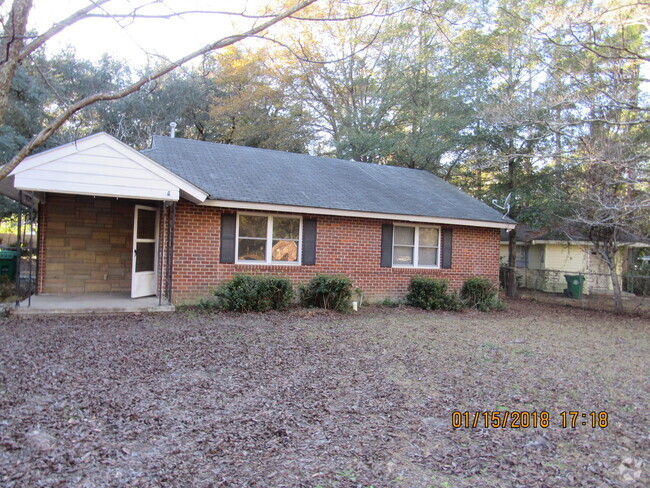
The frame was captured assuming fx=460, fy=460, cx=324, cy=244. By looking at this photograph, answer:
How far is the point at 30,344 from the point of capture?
6543mm

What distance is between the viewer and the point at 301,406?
→ 14.9ft

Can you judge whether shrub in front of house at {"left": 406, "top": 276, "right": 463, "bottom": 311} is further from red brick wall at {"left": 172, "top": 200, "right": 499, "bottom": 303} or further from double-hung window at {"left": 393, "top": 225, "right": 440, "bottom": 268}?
double-hung window at {"left": 393, "top": 225, "right": 440, "bottom": 268}

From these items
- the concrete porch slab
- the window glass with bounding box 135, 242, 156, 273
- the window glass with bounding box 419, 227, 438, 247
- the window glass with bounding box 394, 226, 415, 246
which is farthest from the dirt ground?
the window glass with bounding box 419, 227, 438, 247

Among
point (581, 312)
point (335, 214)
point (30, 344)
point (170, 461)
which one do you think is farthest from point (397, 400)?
point (581, 312)

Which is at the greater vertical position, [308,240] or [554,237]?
[554,237]

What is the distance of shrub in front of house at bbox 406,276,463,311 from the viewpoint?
11.9m

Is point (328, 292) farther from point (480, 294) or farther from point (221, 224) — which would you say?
point (480, 294)

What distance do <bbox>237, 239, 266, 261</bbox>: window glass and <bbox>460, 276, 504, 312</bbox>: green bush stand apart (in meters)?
5.73

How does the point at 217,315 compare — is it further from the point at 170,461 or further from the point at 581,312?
the point at 581,312

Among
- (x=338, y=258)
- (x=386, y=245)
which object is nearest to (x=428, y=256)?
(x=386, y=245)

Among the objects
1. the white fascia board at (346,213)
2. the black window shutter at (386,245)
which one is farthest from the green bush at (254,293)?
the black window shutter at (386,245)

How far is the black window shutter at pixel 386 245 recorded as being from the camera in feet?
40.8

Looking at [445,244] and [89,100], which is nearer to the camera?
[89,100]
